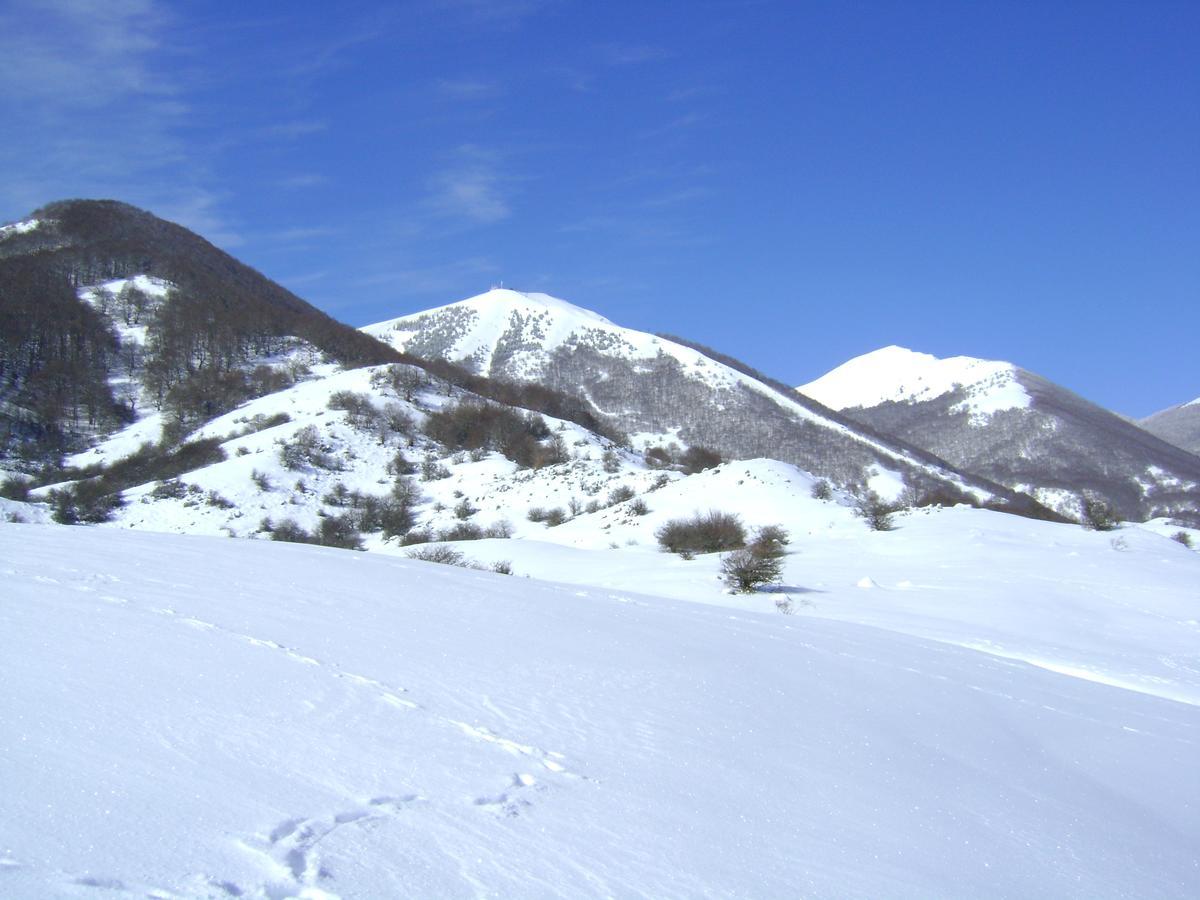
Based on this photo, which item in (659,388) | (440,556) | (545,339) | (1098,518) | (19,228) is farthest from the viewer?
(545,339)

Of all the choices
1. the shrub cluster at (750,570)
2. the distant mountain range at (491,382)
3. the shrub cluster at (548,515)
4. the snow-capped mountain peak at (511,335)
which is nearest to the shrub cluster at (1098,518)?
the distant mountain range at (491,382)

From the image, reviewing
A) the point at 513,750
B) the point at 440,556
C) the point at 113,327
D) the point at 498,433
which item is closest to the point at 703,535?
the point at 440,556

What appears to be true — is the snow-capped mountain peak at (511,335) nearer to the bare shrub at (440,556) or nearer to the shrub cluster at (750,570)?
the bare shrub at (440,556)

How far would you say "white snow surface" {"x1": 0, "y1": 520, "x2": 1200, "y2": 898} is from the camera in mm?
3000

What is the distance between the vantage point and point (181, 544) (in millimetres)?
10523

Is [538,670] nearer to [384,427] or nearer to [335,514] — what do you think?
[335,514]

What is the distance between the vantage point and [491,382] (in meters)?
66.8

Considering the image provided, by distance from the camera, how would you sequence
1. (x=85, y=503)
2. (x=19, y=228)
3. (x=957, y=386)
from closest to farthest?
1. (x=85, y=503)
2. (x=19, y=228)
3. (x=957, y=386)

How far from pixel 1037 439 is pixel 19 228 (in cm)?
12298

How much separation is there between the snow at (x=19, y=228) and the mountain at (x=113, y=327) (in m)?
0.23

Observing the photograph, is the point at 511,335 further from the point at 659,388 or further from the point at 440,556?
the point at 440,556

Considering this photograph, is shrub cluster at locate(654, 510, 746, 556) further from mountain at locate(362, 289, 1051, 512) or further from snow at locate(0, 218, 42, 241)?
snow at locate(0, 218, 42, 241)

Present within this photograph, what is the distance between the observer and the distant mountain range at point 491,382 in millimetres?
52156

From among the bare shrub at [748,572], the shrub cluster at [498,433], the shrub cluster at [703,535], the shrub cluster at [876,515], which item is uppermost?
the shrub cluster at [498,433]
